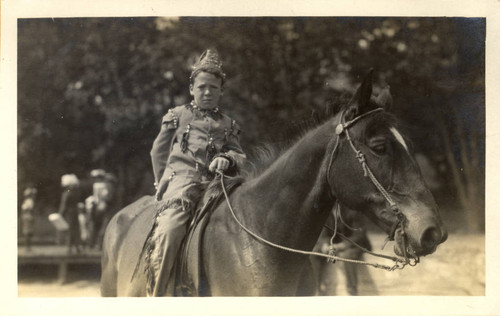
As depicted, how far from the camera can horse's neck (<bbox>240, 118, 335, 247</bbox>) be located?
3.86 m

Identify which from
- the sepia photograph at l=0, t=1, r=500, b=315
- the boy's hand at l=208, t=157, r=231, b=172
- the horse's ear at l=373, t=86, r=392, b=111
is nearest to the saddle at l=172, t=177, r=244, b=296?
the boy's hand at l=208, t=157, r=231, b=172

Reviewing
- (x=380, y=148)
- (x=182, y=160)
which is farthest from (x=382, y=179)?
(x=182, y=160)

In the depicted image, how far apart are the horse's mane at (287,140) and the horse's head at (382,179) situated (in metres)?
0.21

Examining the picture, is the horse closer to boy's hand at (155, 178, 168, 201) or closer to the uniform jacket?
the uniform jacket

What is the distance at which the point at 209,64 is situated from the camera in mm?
4590

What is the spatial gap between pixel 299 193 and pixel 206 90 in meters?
1.34

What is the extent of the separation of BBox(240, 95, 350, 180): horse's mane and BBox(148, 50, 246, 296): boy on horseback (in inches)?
7.1

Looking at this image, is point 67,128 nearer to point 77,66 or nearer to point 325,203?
point 77,66

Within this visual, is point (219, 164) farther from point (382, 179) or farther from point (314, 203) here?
point (382, 179)

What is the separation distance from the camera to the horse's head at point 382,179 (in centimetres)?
370

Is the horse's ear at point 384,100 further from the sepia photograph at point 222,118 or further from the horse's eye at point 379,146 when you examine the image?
the sepia photograph at point 222,118

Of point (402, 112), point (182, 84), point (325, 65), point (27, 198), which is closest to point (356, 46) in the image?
point (325, 65)

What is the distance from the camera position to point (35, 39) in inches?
197

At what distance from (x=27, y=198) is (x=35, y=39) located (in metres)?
1.51
